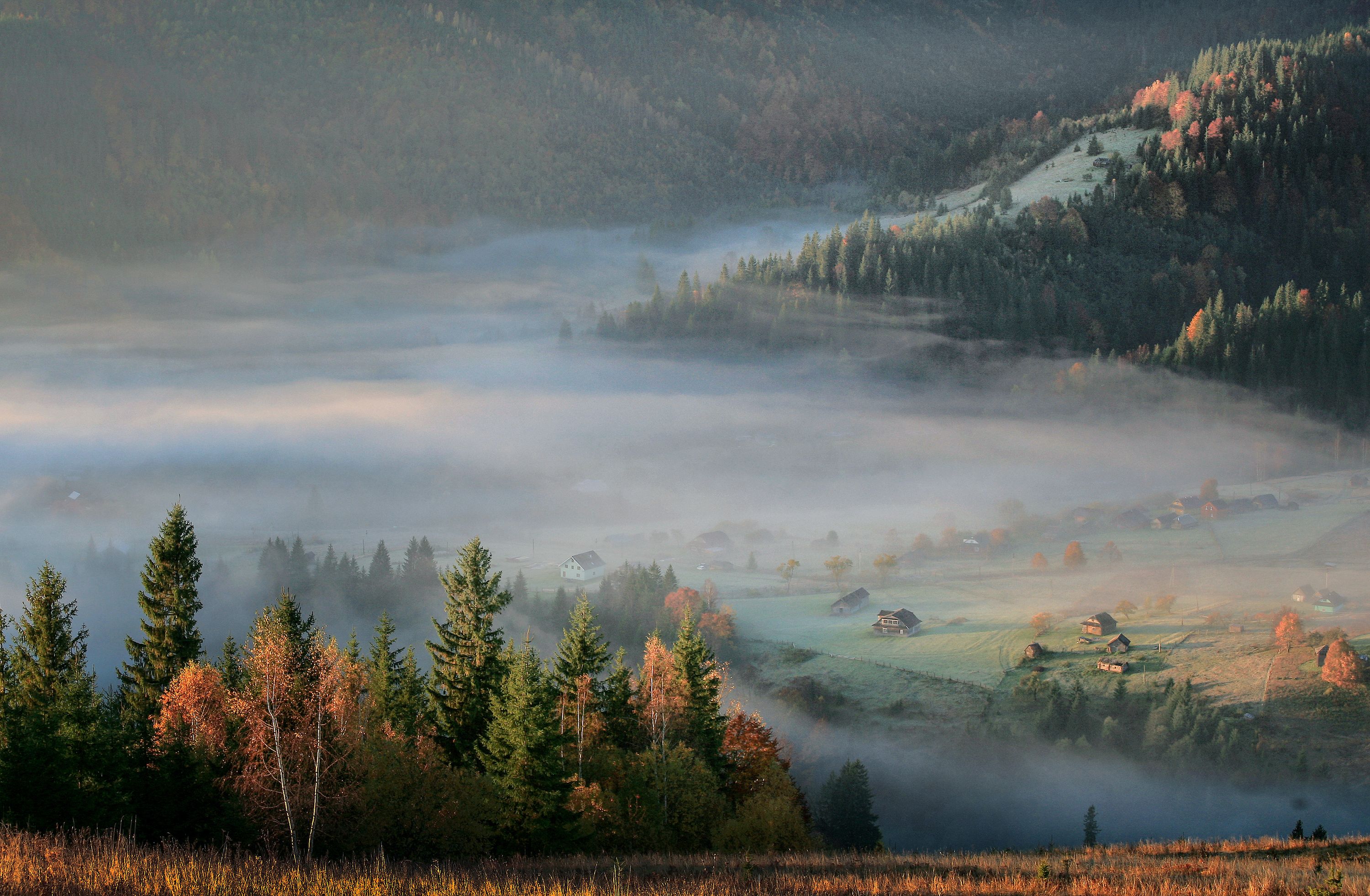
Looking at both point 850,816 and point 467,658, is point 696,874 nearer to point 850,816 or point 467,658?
point 467,658

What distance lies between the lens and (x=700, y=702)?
245 feet

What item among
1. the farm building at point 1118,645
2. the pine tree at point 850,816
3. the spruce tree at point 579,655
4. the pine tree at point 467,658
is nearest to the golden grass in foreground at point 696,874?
the pine tree at point 467,658

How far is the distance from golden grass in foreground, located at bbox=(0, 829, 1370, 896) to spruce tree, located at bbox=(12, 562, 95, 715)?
31.3 meters

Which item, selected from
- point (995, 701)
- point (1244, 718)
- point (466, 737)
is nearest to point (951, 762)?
point (995, 701)

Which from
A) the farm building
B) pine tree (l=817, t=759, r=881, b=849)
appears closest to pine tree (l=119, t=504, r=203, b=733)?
pine tree (l=817, t=759, r=881, b=849)

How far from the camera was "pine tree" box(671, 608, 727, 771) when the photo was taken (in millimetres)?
74000

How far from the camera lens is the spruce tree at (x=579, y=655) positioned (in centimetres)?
6506

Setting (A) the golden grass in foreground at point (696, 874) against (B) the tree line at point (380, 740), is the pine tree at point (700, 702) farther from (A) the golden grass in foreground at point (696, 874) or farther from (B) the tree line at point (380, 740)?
(A) the golden grass in foreground at point (696, 874)

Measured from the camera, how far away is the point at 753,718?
93.4 meters

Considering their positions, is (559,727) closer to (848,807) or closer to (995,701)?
(848,807)

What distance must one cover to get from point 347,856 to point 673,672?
115 ft

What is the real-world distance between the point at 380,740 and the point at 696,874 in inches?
841

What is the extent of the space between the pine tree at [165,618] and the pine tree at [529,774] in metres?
28.4

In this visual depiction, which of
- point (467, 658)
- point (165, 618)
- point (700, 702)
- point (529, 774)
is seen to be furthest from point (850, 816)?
point (165, 618)
